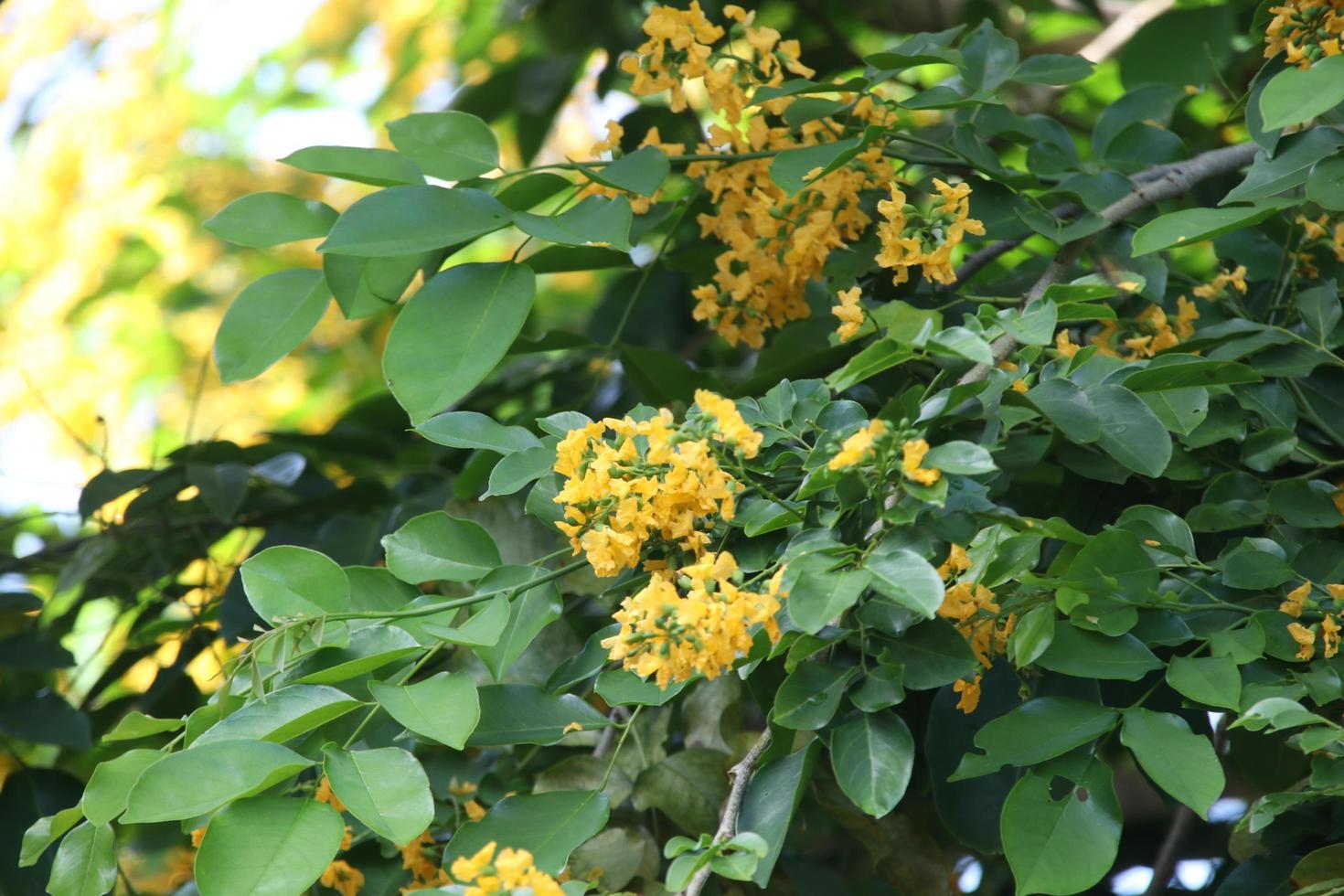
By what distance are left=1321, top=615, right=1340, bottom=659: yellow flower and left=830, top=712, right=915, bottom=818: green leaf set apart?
7.9 inches

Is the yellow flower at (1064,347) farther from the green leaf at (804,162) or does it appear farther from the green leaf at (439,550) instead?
the green leaf at (439,550)

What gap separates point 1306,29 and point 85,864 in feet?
2.56

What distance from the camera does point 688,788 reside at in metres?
0.73

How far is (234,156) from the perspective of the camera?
235cm

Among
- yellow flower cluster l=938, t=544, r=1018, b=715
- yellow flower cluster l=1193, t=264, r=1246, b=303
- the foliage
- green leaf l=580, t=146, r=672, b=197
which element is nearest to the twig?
the foliage

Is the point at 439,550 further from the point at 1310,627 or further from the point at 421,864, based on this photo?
the point at 1310,627

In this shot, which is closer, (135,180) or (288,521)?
(288,521)

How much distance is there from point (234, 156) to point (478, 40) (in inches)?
29.8

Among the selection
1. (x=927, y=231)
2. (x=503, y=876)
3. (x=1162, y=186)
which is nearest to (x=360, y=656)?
(x=503, y=876)

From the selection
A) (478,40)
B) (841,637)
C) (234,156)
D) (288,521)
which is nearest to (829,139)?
(841,637)

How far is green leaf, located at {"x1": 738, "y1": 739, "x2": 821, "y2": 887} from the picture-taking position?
0.57 m

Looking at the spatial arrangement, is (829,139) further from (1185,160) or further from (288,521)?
(288,521)

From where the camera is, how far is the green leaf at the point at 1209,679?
1.83 feet

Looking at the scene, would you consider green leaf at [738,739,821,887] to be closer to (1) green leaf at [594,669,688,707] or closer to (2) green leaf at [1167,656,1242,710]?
(1) green leaf at [594,669,688,707]
